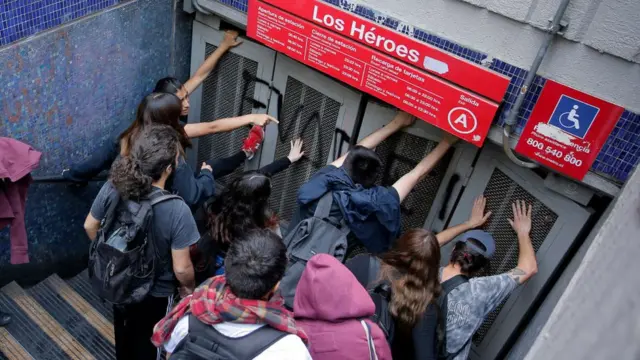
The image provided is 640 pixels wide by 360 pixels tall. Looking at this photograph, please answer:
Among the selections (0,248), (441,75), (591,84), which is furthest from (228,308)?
(0,248)

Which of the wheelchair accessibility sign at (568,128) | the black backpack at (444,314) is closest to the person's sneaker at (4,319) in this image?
the black backpack at (444,314)

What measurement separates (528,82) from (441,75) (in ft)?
1.80

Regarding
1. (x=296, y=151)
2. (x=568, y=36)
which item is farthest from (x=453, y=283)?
(x=296, y=151)

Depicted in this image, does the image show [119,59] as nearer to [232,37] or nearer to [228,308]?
[232,37]

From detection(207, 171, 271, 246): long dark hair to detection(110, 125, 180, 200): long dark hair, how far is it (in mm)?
476

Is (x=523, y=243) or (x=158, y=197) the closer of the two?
(x=158, y=197)

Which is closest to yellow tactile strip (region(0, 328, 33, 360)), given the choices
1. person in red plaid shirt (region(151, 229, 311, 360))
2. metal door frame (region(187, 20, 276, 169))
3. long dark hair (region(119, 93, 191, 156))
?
long dark hair (region(119, 93, 191, 156))

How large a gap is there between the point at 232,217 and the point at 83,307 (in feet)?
7.27

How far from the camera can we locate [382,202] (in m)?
3.29

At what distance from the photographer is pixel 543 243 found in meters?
3.42

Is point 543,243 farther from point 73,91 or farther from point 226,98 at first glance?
point 73,91

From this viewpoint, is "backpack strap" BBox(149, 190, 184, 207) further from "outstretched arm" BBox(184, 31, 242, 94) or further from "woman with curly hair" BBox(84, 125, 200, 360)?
"outstretched arm" BBox(184, 31, 242, 94)

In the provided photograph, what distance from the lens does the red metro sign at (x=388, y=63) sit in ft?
10.2

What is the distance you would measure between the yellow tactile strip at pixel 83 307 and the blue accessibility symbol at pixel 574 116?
3.88 metres
